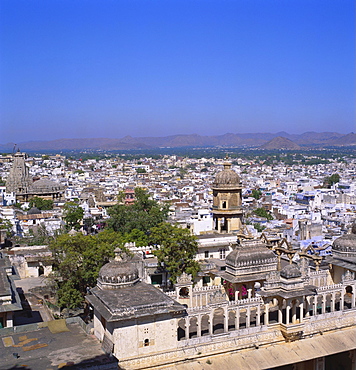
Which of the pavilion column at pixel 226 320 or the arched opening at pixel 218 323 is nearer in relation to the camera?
the pavilion column at pixel 226 320

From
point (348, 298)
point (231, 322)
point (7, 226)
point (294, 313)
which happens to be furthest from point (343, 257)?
point (7, 226)

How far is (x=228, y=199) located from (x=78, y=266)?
10.5 meters

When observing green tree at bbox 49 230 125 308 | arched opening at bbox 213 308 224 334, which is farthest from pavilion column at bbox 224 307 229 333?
green tree at bbox 49 230 125 308

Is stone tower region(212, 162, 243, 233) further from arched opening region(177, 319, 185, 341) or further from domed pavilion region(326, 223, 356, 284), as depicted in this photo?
arched opening region(177, 319, 185, 341)

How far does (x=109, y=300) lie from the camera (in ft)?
49.0

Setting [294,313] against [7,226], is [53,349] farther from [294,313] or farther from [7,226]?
[7,226]

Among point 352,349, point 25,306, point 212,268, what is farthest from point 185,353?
point 25,306

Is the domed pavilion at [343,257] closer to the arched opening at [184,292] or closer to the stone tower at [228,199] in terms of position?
the arched opening at [184,292]

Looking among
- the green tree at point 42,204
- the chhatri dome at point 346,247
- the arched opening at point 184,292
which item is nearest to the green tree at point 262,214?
the green tree at point 42,204

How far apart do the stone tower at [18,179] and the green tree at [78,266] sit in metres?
53.5

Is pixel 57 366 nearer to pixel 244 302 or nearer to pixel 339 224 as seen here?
pixel 244 302

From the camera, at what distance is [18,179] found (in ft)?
249

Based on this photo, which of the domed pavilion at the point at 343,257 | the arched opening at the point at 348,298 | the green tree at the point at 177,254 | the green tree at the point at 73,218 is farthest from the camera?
the green tree at the point at 73,218

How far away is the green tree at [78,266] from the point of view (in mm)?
21547
